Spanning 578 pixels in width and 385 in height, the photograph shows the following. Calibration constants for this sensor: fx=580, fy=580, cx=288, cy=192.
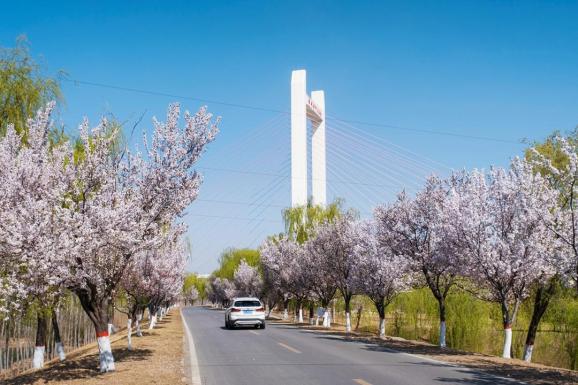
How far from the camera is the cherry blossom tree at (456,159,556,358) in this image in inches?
731

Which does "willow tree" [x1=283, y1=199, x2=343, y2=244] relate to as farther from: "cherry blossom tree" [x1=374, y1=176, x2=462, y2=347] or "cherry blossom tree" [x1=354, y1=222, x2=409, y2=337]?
"cherry blossom tree" [x1=374, y1=176, x2=462, y2=347]

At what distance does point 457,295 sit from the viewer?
32.8 metres

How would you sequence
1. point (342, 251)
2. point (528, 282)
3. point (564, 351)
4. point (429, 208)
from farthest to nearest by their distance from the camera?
point (342, 251) → point (564, 351) → point (429, 208) → point (528, 282)

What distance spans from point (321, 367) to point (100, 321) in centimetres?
552

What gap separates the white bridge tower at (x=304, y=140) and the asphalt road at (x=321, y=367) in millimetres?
17071

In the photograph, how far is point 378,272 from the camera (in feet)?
94.6

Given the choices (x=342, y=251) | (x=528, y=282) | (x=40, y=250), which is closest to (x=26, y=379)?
(x=40, y=250)

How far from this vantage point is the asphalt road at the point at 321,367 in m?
12.3

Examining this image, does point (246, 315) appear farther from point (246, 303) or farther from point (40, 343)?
point (40, 343)

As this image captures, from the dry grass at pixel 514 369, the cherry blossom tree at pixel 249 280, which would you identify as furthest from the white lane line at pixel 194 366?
the cherry blossom tree at pixel 249 280

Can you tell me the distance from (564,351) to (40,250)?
23772mm

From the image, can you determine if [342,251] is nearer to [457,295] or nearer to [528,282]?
[457,295]

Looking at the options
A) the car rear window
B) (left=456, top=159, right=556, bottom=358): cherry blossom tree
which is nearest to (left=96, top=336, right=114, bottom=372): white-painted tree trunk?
(left=456, top=159, right=556, bottom=358): cherry blossom tree

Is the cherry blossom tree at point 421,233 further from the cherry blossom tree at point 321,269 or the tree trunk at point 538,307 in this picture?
the cherry blossom tree at point 321,269
